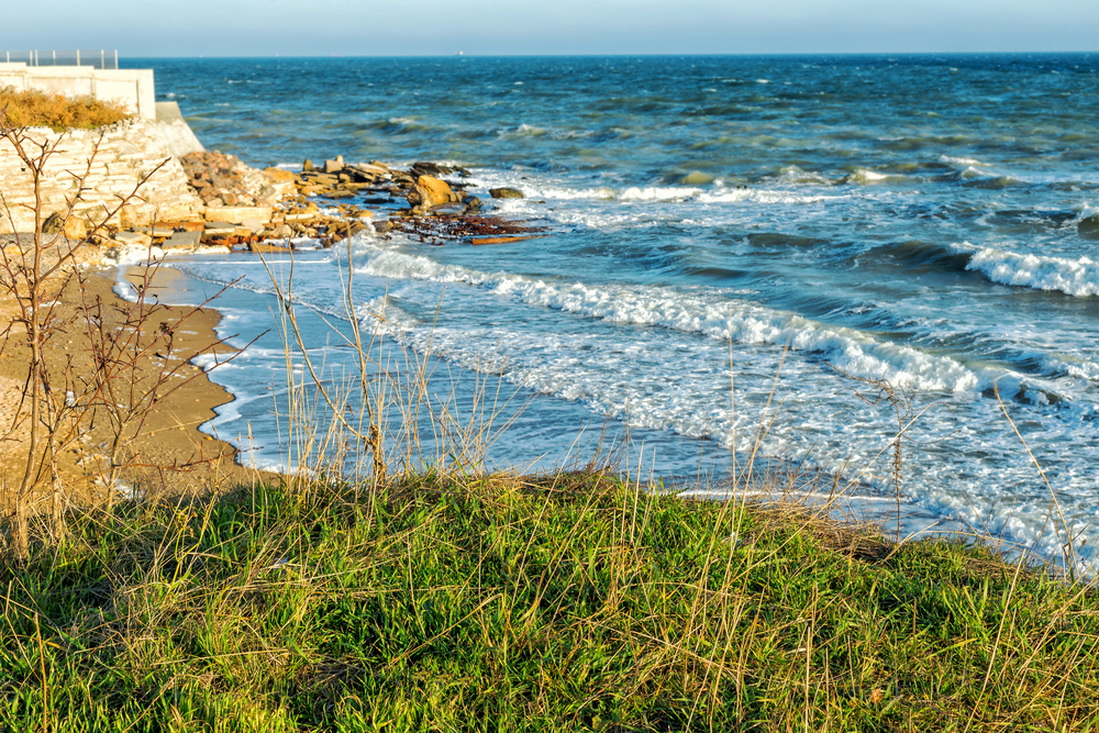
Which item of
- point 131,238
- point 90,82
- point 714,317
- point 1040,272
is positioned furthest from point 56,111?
point 1040,272

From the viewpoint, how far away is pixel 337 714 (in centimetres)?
281

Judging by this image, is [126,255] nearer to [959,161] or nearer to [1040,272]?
[1040,272]

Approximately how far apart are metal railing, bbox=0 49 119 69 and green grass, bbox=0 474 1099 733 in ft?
76.5

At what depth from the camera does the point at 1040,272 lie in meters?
13.4

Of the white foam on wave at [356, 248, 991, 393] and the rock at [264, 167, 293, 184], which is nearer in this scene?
the white foam on wave at [356, 248, 991, 393]

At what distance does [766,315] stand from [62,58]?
68.7ft

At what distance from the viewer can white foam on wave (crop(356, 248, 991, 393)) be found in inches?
361

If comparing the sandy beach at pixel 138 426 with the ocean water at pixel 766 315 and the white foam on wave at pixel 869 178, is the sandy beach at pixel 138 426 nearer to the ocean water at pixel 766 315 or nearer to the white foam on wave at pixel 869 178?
the ocean water at pixel 766 315

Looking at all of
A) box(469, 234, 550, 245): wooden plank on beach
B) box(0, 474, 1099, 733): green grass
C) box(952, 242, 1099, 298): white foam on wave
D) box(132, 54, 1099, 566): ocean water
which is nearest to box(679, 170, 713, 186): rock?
box(132, 54, 1099, 566): ocean water

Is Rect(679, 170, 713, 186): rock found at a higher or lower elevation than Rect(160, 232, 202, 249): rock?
higher

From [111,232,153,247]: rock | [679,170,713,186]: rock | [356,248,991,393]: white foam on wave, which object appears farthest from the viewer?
[679,170,713,186]: rock

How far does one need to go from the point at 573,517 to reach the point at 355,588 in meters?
1.01

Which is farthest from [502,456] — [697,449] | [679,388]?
[679,388]

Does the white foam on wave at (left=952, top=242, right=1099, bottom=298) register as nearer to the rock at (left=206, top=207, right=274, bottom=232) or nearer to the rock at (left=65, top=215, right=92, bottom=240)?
the rock at (left=206, top=207, right=274, bottom=232)
